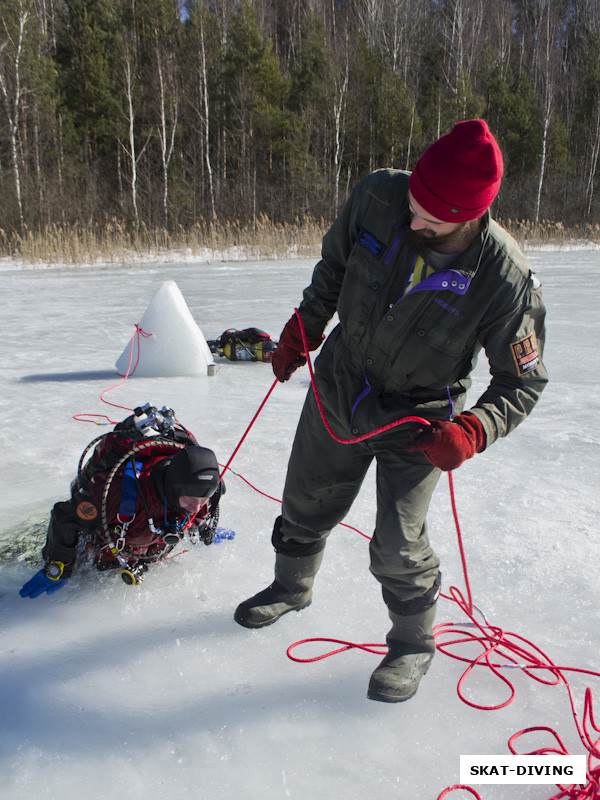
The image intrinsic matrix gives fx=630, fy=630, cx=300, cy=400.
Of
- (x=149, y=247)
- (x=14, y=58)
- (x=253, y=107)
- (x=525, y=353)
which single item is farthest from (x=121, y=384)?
(x=253, y=107)

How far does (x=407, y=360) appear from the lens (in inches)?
67.5

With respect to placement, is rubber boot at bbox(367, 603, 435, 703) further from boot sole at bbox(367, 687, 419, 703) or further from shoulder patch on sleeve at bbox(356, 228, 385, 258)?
shoulder patch on sleeve at bbox(356, 228, 385, 258)

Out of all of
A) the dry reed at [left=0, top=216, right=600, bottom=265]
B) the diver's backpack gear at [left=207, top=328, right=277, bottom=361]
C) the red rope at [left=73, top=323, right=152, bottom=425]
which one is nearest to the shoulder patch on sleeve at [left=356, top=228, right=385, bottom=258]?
the red rope at [left=73, top=323, right=152, bottom=425]

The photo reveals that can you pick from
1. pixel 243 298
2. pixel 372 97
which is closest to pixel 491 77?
pixel 372 97

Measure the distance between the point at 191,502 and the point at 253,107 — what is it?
2393 cm

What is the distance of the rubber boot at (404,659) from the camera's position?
180 centimetres

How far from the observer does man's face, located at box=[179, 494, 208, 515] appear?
2.04m

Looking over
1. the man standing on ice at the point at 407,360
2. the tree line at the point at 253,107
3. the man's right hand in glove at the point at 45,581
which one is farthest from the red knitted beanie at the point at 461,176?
the tree line at the point at 253,107

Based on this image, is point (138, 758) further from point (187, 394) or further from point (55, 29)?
point (55, 29)

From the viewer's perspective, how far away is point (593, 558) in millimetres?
2467

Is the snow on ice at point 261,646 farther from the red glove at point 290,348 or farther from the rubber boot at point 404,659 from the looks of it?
the red glove at point 290,348

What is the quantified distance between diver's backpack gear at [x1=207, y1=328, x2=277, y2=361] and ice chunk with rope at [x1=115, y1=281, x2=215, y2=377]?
1.89 ft

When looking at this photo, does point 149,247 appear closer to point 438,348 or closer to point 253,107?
point 253,107

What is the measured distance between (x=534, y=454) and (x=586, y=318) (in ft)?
14.9
